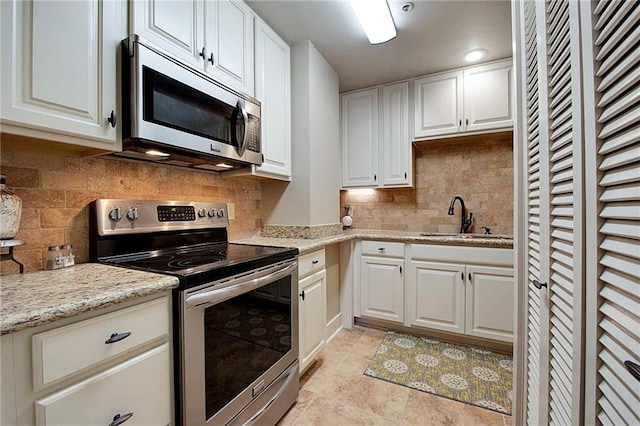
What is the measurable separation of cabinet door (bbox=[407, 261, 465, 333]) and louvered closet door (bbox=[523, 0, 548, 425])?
1091mm

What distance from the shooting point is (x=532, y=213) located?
110 centimetres

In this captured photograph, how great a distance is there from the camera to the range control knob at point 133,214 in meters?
1.33

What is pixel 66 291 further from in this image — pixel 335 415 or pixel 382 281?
pixel 382 281

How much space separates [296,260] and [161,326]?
808 mm

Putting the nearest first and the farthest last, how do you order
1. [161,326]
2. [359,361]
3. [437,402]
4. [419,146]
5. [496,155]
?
[161,326]
[437,402]
[359,361]
[496,155]
[419,146]

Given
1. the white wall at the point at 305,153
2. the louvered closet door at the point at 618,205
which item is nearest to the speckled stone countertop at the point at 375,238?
the white wall at the point at 305,153

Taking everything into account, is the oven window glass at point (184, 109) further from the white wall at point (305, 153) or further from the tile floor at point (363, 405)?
the tile floor at point (363, 405)

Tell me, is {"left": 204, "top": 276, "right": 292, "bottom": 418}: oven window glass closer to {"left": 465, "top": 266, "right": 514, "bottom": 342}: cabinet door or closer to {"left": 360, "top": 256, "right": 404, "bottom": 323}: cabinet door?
{"left": 360, "top": 256, "right": 404, "bottom": 323}: cabinet door

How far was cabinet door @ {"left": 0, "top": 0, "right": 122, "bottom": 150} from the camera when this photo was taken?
86cm

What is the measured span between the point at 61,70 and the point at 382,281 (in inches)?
94.7

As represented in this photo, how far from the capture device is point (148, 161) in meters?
1.51

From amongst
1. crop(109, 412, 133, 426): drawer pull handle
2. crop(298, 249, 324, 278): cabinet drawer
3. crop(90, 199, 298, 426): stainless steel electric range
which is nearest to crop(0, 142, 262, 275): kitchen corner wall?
crop(90, 199, 298, 426): stainless steel electric range

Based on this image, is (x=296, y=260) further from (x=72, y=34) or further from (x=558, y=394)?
(x=72, y=34)

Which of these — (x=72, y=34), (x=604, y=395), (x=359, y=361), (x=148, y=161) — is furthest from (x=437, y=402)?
(x=72, y=34)
